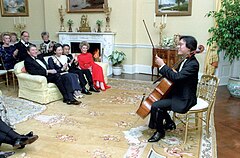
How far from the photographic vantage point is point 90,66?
540 centimetres

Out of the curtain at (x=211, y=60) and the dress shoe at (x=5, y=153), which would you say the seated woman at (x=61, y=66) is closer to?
the dress shoe at (x=5, y=153)

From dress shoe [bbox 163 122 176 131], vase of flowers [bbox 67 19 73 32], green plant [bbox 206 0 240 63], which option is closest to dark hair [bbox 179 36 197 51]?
dress shoe [bbox 163 122 176 131]

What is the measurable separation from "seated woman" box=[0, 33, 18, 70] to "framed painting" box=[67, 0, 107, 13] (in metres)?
2.22

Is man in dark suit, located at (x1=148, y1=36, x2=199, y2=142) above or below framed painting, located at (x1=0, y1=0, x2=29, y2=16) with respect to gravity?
below

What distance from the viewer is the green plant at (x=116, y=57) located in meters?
6.80

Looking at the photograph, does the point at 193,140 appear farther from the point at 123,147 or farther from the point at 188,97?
the point at 123,147

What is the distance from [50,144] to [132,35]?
14.5 ft

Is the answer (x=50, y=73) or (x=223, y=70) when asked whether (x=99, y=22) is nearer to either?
(x=50, y=73)

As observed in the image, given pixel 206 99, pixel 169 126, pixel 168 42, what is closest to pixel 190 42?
pixel 206 99

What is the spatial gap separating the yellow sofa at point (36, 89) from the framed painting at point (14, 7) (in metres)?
3.97

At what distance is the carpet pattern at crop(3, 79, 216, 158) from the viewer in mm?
2869

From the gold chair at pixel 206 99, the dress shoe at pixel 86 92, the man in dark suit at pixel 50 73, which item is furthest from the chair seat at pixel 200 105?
the dress shoe at pixel 86 92

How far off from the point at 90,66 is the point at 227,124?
113 inches

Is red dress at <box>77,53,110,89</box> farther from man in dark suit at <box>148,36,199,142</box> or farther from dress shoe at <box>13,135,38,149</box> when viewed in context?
dress shoe at <box>13,135,38,149</box>
